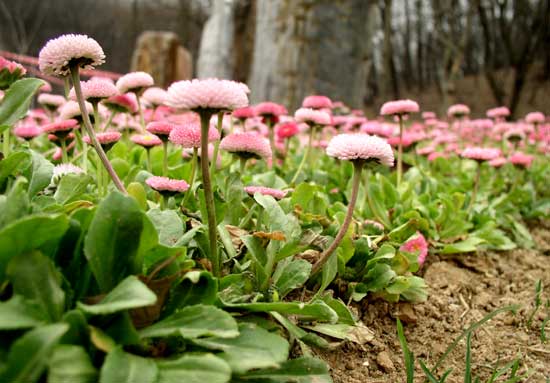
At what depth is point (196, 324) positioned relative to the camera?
0.95 m

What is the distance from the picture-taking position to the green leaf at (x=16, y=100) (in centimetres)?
126

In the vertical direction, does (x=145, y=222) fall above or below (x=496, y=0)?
below

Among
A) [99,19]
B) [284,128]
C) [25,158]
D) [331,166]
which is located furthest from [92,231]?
[99,19]

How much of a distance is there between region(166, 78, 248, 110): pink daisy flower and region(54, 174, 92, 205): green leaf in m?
0.54

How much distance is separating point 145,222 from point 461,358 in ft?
Result: 3.13

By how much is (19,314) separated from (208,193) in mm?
422

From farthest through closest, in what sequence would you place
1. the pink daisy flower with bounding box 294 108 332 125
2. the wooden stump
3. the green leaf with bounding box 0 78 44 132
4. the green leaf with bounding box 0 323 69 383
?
1. the wooden stump
2. the pink daisy flower with bounding box 294 108 332 125
3. the green leaf with bounding box 0 78 44 132
4. the green leaf with bounding box 0 323 69 383

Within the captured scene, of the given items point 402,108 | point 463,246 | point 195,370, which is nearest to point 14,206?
point 195,370

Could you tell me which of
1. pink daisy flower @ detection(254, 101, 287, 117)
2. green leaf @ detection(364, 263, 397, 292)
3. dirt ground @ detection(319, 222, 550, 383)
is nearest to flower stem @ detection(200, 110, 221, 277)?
dirt ground @ detection(319, 222, 550, 383)

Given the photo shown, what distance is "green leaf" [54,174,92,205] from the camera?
4.52 feet

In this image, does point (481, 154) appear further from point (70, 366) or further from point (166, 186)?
point (70, 366)

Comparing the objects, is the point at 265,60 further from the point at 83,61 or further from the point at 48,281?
the point at 48,281

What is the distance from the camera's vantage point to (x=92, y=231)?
37.4 inches

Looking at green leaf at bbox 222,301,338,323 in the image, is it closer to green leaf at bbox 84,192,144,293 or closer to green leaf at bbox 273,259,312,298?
green leaf at bbox 273,259,312,298
